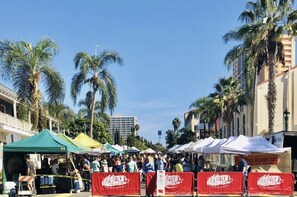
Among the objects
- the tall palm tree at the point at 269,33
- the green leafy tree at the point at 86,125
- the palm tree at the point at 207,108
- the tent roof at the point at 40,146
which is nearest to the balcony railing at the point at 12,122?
the tent roof at the point at 40,146

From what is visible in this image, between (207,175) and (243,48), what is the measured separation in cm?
1789

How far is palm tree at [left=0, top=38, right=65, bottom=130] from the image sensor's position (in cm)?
2608

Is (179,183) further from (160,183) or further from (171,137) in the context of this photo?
(171,137)

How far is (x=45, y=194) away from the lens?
68.7 ft

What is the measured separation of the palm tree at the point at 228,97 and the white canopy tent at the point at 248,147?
36092mm

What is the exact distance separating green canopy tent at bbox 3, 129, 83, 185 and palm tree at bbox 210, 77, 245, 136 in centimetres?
3797

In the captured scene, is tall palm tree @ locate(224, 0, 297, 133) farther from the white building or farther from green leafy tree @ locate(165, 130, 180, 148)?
green leafy tree @ locate(165, 130, 180, 148)

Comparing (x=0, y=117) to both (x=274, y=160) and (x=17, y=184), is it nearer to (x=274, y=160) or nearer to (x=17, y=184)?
(x=17, y=184)

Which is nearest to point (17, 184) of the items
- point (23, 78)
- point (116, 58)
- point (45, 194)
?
point (45, 194)

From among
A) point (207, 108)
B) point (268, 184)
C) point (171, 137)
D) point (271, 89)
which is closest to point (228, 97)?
point (207, 108)

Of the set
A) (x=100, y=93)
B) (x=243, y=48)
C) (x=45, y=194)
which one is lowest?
(x=45, y=194)

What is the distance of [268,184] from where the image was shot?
17375 mm

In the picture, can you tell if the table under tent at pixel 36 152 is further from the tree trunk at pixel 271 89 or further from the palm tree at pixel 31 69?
the tree trunk at pixel 271 89

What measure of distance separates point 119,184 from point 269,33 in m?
18.7
